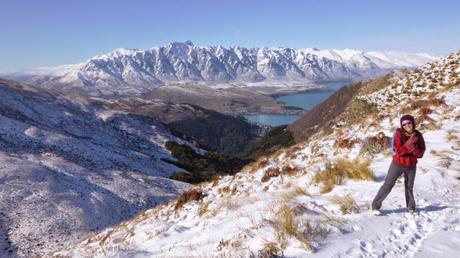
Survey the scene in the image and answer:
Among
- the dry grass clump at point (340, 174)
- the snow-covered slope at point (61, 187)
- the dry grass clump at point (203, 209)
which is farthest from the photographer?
the snow-covered slope at point (61, 187)

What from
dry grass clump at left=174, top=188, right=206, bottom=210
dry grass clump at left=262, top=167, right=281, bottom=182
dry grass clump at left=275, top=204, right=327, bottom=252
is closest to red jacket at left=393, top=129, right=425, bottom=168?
dry grass clump at left=275, top=204, right=327, bottom=252

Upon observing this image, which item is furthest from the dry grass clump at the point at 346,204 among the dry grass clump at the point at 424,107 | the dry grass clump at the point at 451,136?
the dry grass clump at the point at 424,107

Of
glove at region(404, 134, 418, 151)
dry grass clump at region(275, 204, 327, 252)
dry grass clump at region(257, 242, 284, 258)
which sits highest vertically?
glove at region(404, 134, 418, 151)

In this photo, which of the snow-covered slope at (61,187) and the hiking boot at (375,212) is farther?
the snow-covered slope at (61,187)

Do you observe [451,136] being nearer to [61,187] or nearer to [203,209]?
[203,209]

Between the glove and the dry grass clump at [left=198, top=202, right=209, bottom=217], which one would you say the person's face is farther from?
the dry grass clump at [left=198, top=202, right=209, bottom=217]

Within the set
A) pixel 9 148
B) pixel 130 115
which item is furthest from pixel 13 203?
pixel 130 115

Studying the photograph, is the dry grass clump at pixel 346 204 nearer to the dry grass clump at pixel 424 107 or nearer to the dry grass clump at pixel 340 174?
the dry grass clump at pixel 340 174
